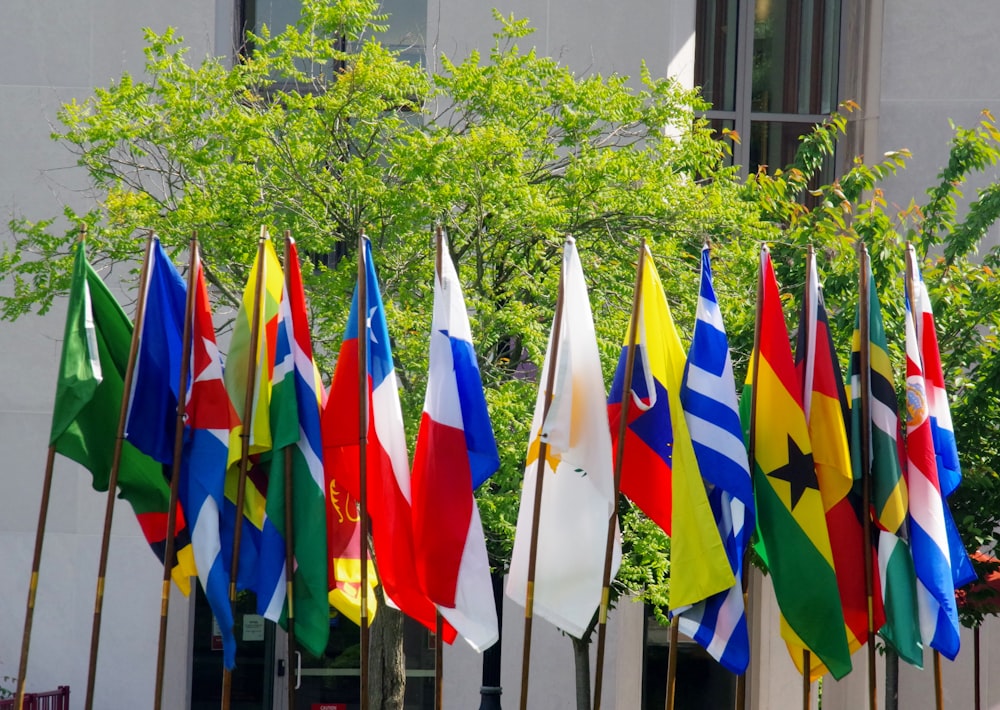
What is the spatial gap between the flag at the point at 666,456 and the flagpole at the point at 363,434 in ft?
5.66

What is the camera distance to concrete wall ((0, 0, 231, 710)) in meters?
17.6

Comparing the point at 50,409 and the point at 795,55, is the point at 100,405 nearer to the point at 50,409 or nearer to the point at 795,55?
the point at 50,409

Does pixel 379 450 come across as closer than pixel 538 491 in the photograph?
No

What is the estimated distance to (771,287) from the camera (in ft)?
31.1

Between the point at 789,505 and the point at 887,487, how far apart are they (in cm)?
69

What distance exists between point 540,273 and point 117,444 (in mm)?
4942

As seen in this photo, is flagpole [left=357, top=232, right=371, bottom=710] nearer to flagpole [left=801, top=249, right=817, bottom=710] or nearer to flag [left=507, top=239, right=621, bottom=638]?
flag [left=507, top=239, right=621, bottom=638]

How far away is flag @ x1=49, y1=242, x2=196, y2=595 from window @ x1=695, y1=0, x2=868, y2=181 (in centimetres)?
1205

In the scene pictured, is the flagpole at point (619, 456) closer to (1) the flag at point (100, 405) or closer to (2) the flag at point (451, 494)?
(2) the flag at point (451, 494)

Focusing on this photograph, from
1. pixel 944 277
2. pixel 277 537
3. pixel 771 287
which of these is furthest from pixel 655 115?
pixel 277 537

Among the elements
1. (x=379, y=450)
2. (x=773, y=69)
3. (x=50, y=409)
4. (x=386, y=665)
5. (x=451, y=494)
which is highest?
(x=773, y=69)

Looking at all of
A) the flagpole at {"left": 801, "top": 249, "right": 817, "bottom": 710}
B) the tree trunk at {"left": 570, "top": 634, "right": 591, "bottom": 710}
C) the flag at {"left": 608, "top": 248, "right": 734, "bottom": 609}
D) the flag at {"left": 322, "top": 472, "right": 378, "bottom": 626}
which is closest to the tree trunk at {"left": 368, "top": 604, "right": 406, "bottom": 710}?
the tree trunk at {"left": 570, "top": 634, "right": 591, "bottom": 710}

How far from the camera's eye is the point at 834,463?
9.30 meters

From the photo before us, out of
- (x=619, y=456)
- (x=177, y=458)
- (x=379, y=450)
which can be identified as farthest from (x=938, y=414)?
(x=177, y=458)
